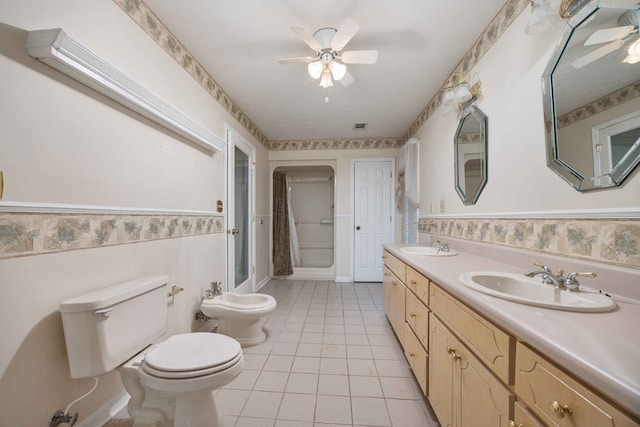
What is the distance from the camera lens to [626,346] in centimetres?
51

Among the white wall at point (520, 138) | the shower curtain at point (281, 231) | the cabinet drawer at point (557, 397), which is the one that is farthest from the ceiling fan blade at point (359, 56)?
the shower curtain at point (281, 231)

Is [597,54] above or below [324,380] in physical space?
above

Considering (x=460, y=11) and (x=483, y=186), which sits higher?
(x=460, y=11)

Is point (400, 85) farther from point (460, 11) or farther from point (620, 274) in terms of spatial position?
point (620, 274)

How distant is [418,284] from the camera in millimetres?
1450

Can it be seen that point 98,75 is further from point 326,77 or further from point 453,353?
point 453,353

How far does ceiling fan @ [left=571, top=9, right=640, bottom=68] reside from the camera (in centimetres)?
81

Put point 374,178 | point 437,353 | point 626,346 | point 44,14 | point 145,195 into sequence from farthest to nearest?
point 374,178
point 145,195
point 437,353
point 44,14
point 626,346

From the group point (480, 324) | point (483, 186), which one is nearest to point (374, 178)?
point (483, 186)

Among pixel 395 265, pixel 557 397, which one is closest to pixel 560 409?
pixel 557 397

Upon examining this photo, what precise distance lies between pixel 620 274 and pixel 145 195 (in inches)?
86.3

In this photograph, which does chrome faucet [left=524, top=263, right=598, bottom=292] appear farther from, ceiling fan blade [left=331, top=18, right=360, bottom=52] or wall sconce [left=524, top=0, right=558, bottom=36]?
ceiling fan blade [left=331, top=18, right=360, bottom=52]

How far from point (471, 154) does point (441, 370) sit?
1460 mm

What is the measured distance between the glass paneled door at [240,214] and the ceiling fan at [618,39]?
8.38 feet
